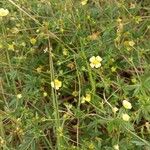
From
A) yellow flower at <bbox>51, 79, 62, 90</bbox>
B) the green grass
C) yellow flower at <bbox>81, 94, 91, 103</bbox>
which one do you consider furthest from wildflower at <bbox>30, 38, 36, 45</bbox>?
yellow flower at <bbox>81, 94, 91, 103</bbox>

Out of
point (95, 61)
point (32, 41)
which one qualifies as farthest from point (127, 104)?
point (32, 41)

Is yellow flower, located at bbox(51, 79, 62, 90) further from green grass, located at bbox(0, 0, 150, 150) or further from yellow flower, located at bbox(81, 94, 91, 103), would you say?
yellow flower, located at bbox(81, 94, 91, 103)

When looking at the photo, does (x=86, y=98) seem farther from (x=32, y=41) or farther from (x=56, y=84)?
(x=32, y=41)

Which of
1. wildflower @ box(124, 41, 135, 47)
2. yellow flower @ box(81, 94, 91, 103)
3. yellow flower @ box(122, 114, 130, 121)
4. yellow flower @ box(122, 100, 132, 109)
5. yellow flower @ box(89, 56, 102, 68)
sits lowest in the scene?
yellow flower @ box(81, 94, 91, 103)

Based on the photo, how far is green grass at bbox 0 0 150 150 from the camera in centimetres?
151

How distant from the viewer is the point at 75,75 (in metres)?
1.71

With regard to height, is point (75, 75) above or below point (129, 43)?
below

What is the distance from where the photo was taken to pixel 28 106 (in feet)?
5.60

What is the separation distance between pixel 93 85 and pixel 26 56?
1.28ft

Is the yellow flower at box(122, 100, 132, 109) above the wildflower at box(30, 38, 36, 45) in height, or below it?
below

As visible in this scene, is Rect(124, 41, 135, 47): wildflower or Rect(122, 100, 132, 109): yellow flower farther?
Rect(124, 41, 135, 47): wildflower

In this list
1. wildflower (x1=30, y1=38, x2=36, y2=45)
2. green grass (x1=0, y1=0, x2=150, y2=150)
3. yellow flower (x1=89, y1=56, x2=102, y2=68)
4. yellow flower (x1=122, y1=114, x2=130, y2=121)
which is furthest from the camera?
wildflower (x1=30, y1=38, x2=36, y2=45)

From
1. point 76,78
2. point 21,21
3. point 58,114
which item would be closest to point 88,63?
point 76,78

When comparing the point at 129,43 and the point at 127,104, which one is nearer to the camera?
the point at 127,104
